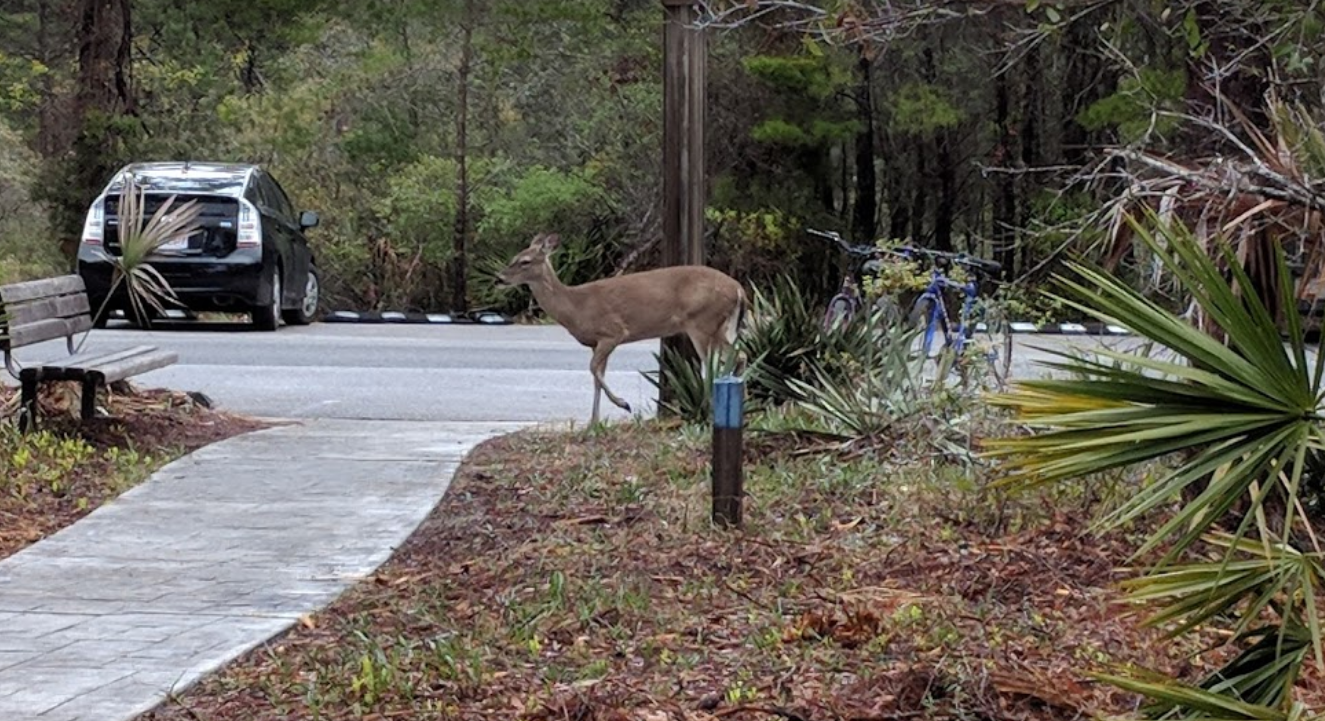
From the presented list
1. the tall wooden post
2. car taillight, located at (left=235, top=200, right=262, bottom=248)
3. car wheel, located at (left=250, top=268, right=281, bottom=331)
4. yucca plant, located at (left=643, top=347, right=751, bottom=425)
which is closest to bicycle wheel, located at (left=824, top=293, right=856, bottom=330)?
yucca plant, located at (left=643, top=347, right=751, bottom=425)

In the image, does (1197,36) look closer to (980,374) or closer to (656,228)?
(980,374)

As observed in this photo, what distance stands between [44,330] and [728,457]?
192 inches

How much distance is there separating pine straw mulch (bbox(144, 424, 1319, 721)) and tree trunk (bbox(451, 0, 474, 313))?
14.5m

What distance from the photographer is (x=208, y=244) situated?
1845 centimetres

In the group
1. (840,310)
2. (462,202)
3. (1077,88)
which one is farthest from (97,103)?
(840,310)

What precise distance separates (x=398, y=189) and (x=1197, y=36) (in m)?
17.5

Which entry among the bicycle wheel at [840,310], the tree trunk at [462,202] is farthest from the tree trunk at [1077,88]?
the bicycle wheel at [840,310]

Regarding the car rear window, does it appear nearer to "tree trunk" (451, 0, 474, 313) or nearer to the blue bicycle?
"tree trunk" (451, 0, 474, 313)

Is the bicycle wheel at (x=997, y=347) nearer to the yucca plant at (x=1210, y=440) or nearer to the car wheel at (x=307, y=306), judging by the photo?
the yucca plant at (x=1210, y=440)

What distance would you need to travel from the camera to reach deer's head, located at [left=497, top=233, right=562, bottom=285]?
12.7 metres

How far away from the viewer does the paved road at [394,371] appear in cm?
1335

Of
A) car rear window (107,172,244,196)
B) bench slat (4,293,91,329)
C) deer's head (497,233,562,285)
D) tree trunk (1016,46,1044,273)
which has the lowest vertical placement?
bench slat (4,293,91,329)

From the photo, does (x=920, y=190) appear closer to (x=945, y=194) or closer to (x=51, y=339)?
(x=945, y=194)

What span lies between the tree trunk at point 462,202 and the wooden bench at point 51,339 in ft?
39.2
